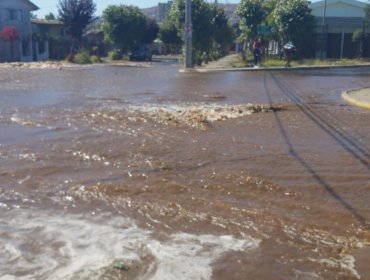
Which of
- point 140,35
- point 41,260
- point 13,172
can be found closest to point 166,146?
point 13,172

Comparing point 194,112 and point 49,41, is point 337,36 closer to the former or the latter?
point 49,41

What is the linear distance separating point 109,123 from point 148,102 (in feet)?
13.7

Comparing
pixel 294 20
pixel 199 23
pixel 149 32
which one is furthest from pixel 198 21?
pixel 149 32

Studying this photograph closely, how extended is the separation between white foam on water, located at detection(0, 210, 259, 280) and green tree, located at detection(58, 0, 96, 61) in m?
55.5

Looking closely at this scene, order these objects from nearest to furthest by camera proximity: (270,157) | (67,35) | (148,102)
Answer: (270,157), (148,102), (67,35)

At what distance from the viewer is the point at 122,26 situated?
5628 cm

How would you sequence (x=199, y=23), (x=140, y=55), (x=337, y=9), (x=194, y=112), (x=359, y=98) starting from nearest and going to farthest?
(x=194, y=112), (x=359, y=98), (x=199, y=23), (x=337, y=9), (x=140, y=55)

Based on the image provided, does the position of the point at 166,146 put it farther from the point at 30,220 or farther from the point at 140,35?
the point at 140,35

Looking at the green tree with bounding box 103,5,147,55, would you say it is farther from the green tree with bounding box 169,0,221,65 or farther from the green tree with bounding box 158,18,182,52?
the green tree with bounding box 169,0,221,65

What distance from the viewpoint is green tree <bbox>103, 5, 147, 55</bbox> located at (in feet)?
185

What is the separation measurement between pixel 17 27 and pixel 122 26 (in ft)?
31.6

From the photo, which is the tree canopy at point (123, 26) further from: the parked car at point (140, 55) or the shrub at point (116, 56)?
the parked car at point (140, 55)

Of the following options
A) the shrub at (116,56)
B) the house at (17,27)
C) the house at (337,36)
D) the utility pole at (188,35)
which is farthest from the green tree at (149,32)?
the utility pole at (188,35)

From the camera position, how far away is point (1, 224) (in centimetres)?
598
